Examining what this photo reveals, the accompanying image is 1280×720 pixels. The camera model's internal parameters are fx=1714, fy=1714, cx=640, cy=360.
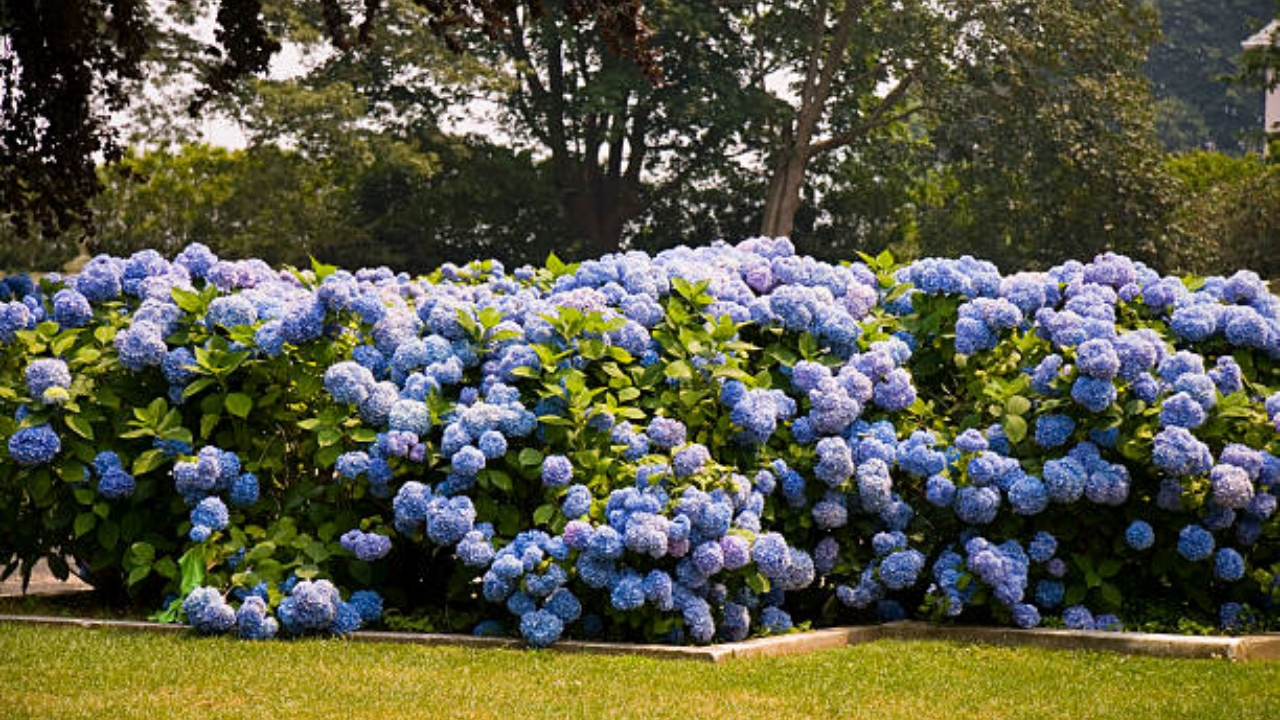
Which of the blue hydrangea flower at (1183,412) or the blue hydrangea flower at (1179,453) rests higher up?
the blue hydrangea flower at (1183,412)

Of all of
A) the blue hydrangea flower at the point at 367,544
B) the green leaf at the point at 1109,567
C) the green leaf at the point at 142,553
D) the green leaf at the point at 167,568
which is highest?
the blue hydrangea flower at the point at 367,544

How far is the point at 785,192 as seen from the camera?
3173 centimetres

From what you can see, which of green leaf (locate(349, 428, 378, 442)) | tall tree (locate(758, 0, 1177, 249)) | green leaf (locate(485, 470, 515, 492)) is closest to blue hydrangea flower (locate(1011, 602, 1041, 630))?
green leaf (locate(485, 470, 515, 492))

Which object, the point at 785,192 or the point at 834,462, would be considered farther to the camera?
the point at 785,192

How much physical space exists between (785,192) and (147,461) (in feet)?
84.8

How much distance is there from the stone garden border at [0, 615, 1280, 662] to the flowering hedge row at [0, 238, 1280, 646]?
0.13 metres

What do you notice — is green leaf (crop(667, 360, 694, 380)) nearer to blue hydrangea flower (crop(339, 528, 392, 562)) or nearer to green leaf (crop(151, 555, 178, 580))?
blue hydrangea flower (crop(339, 528, 392, 562))

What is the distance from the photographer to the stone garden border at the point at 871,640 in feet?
19.9

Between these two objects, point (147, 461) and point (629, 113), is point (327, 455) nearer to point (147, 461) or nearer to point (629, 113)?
point (147, 461)

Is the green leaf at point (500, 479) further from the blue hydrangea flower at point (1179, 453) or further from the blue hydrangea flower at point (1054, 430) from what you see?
the blue hydrangea flower at point (1179, 453)

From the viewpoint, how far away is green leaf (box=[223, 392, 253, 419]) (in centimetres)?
661

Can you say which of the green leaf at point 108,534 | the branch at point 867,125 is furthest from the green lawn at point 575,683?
the branch at point 867,125

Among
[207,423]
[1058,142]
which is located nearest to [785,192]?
[1058,142]

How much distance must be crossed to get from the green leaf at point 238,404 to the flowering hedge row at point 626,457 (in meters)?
0.02
